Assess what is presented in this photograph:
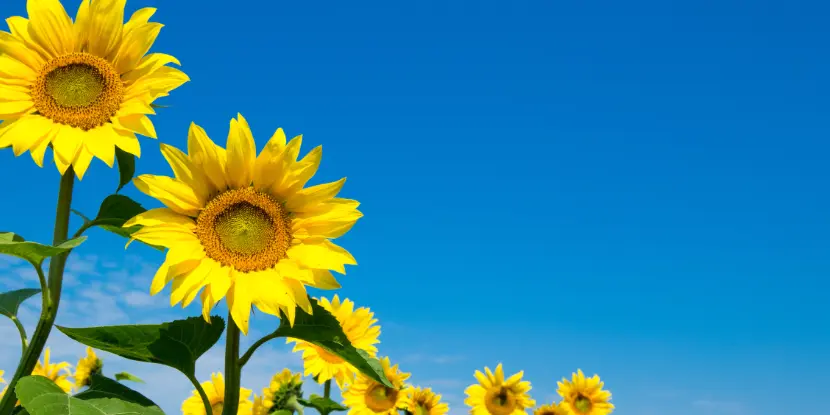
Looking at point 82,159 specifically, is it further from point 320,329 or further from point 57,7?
point 320,329

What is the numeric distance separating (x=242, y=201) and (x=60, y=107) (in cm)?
107

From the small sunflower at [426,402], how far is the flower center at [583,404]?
8.66 ft

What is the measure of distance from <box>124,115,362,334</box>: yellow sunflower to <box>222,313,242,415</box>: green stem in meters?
0.17

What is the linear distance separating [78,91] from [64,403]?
150 cm

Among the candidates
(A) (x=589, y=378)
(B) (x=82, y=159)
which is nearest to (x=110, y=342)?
(B) (x=82, y=159)

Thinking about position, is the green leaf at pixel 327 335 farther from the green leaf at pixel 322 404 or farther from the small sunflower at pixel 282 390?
the small sunflower at pixel 282 390

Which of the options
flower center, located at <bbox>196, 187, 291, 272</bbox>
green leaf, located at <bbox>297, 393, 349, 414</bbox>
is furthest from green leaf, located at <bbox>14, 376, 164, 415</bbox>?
green leaf, located at <bbox>297, 393, 349, 414</bbox>

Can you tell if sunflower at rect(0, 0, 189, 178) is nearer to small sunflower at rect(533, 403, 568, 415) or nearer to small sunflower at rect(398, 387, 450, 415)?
small sunflower at rect(398, 387, 450, 415)

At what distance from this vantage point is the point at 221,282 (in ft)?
11.3

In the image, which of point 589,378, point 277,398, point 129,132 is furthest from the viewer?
point 589,378

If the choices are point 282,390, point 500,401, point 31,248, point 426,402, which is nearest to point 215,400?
point 282,390

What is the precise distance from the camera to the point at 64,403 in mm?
3328

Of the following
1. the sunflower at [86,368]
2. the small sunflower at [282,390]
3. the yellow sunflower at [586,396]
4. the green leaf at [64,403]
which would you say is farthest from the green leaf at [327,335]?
the yellow sunflower at [586,396]

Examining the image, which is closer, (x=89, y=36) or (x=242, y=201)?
(x=242, y=201)
